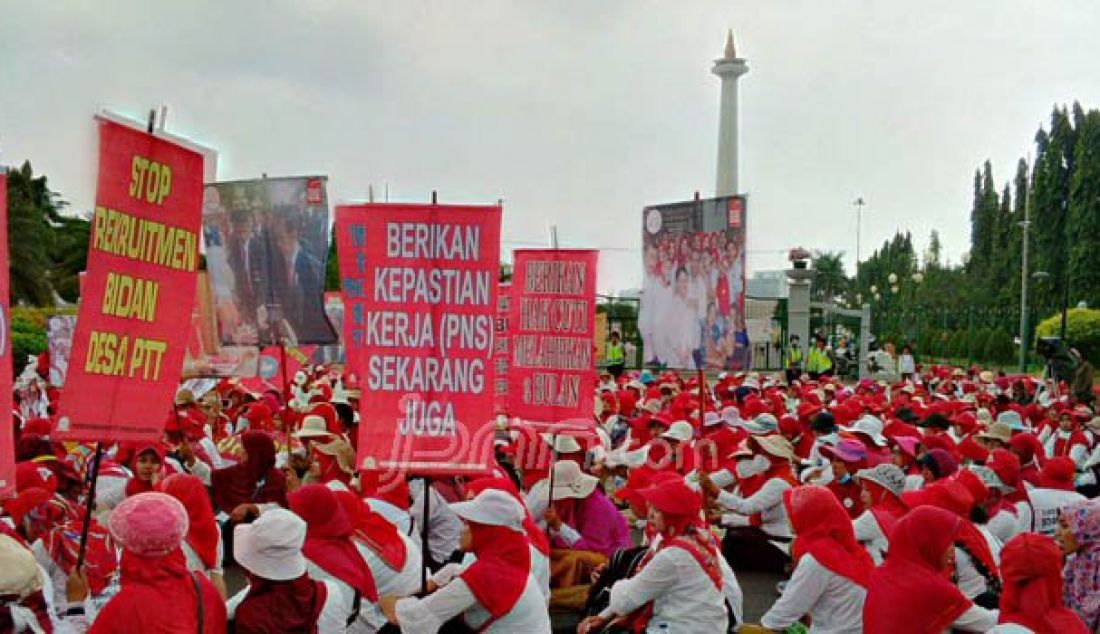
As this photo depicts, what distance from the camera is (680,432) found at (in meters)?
10.5

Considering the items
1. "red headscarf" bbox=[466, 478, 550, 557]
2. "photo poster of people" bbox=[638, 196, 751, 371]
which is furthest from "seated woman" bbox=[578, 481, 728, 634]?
"photo poster of people" bbox=[638, 196, 751, 371]

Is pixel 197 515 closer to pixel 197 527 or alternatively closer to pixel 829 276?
pixel 197 527

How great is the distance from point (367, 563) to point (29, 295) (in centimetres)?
3462

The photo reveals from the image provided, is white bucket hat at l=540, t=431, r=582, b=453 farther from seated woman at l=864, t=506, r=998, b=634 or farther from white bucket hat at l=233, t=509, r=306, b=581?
white bucket hat at l=233, t=509, r=306, b=581

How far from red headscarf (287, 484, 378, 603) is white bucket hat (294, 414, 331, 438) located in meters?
3.31

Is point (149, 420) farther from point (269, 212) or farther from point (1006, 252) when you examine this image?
point (1006, 252)

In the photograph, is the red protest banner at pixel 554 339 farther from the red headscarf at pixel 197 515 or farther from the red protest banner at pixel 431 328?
the red headscarf at pixel 197 515

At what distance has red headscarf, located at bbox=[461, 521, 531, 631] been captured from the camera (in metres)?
4.91

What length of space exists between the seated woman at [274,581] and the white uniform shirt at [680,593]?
1.65m

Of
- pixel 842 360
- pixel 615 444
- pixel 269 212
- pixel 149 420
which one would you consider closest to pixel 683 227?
pixel 269 212

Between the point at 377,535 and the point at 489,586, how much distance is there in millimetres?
1127

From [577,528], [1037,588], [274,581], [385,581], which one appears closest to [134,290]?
[274,581]

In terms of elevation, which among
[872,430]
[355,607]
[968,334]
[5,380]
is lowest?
[355,607]

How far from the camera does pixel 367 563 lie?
5.71 metres
